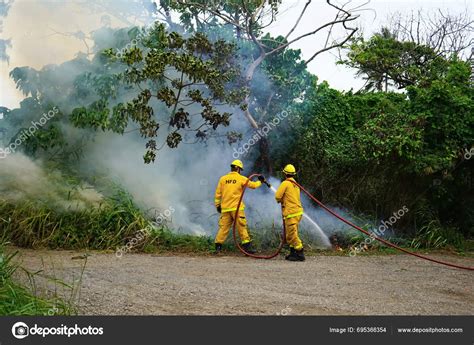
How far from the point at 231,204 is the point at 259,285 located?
8.63 feet

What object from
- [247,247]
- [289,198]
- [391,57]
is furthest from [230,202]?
[391,57]

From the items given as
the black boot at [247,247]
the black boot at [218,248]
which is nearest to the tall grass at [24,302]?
the black boot at [218,248]

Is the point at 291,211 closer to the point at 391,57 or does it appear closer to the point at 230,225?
the point at 230,225

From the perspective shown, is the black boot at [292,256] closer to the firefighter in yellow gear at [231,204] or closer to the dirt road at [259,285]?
the dirt road at [259,285]

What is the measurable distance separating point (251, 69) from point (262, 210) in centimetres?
336

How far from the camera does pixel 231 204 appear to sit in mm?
9484

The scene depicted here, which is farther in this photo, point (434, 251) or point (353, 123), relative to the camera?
point (353, 123)

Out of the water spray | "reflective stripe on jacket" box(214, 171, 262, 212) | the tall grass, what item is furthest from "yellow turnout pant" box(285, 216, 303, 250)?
the tall grass

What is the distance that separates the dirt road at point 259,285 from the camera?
592 centimetres

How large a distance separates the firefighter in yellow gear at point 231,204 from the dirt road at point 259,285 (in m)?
0.49

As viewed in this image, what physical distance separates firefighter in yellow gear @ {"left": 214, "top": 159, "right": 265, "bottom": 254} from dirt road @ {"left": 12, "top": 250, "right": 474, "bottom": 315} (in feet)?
1.61
